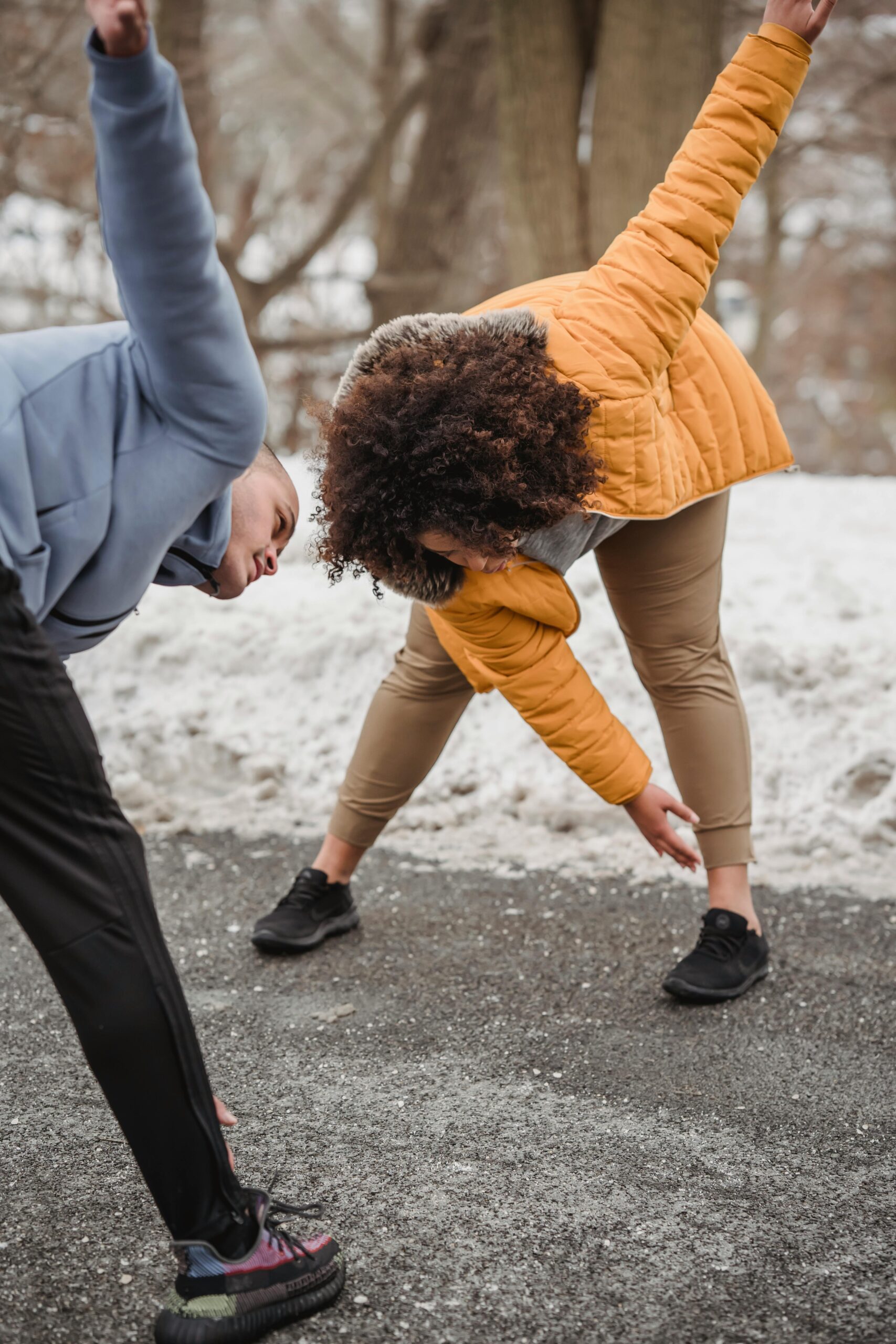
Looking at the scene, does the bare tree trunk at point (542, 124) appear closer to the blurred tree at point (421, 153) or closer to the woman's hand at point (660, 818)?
the blurred tree at point (421, 153)

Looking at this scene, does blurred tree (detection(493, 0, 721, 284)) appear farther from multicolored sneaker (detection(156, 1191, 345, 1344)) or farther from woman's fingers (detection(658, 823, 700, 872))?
multicolored sneaker (detection(156, 1191, 345, 1344))

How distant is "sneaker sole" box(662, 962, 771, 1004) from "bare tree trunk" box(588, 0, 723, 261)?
463 centimetres

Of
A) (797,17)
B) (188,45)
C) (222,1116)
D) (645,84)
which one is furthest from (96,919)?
(188,45)

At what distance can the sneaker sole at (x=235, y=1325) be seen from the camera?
1.78 metres

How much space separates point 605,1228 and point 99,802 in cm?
116

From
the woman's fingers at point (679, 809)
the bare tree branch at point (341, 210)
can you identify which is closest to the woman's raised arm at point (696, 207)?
the woman's fingers at point (679, 809)

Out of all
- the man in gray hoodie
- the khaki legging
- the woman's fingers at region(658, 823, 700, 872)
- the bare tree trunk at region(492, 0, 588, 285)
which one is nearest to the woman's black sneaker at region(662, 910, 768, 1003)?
the khaki legging

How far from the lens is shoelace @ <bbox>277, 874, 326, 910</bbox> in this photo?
3.36 meters

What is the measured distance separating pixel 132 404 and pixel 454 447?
0.80 meters

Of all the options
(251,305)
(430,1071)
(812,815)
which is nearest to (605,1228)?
(430,1071)

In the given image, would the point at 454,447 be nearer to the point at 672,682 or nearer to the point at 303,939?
the point at 672,682

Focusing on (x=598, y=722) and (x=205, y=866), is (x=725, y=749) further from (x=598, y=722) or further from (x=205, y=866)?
(x=205, y=866)

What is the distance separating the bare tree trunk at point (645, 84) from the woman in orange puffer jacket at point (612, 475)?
3.98 m

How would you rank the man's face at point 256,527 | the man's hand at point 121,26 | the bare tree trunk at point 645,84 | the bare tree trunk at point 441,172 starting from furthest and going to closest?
the bare tree trunk at point 441,172 < the bare tree trunk at point 645,84 < the man's face at point 256,527 < the man's hand at point 121,26
